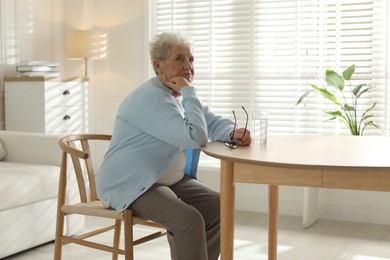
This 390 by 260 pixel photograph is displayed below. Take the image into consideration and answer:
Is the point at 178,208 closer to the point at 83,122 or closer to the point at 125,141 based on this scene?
the point at 125,141

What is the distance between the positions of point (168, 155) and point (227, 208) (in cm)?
43

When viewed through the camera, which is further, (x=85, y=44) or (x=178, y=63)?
(x=85, y=44)

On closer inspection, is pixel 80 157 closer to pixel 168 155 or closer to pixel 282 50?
pixel 168 155

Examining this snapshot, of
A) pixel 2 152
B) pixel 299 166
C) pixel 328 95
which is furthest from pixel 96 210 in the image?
pixel 328 95

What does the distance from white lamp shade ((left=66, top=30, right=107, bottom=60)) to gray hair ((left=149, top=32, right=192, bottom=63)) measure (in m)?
2.49

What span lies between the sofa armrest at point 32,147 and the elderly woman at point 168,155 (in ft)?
4.08

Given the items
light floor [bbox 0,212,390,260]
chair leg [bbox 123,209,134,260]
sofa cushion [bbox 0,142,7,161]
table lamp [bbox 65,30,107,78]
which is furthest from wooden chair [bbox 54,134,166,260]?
table lamp [bbox 65,30,107,78]

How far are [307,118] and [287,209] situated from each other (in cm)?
71

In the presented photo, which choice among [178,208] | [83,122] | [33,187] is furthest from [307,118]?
[178,208]

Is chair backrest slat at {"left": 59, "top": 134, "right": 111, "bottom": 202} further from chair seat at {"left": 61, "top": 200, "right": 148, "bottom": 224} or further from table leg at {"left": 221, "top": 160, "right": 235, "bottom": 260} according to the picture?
table leg at {"left": 221, "top": 160, "right": 235, "bottom": 260}

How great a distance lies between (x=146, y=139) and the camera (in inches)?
104

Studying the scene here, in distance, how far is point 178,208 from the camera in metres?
2.51

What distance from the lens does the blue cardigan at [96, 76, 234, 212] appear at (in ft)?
8.19

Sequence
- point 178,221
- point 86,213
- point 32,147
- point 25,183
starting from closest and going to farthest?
point 178,221, point 86,213, point 25,183, point 32,147
